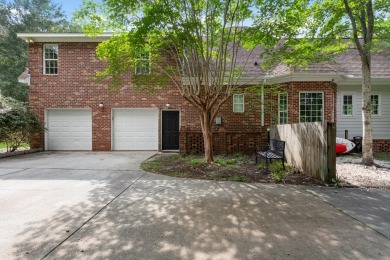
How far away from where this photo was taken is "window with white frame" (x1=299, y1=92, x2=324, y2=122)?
10852 millimetres

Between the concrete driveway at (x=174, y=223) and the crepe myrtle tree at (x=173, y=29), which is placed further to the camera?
the crepe myrtle tree at (x=173, y=29)

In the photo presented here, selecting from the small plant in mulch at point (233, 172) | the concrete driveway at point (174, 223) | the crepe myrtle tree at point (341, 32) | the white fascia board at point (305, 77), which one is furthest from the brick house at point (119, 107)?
the concrete driveway at point (174, 223)

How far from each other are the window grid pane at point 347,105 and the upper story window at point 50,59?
46.8ft

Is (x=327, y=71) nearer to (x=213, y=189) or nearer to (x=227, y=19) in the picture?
(x=227, y=19)

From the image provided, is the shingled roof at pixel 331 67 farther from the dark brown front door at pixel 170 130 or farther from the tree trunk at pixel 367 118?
the dark brown front door at pixel 170 130

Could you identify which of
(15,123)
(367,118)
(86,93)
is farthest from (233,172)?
(15,123)

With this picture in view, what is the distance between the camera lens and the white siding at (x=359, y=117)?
11625 millimetres

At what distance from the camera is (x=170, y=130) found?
474 inches

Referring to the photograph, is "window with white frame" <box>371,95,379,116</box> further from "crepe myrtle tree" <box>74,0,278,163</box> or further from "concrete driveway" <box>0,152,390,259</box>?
"concrete driveway" <box>0,152,390,259</box>

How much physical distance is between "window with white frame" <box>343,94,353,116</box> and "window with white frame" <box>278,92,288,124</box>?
10.2 ft

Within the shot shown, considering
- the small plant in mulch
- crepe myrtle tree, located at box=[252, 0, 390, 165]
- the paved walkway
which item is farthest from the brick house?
the paved walkway

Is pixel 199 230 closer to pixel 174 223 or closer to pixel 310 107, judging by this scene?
pixel 174 223

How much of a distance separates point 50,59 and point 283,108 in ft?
38.2

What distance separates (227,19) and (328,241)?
6.40 m
